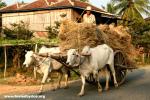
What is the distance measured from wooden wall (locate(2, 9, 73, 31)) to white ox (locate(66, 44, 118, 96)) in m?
18.8

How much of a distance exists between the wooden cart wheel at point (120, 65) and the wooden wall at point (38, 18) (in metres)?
17.8

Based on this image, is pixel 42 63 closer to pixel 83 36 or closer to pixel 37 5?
pixel 83 36

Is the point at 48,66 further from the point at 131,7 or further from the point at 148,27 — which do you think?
the point at 131,7

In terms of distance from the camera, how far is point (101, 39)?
42.3 feet

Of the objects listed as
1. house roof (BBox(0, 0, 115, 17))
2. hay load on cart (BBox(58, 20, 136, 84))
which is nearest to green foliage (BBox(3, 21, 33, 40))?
house roof (BBox(0, 0, 115, 17))

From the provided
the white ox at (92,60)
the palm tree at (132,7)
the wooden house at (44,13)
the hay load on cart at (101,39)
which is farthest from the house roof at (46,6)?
the white ox at (92,60)

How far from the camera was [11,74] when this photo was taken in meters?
18.8

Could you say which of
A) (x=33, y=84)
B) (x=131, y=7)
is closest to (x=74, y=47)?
(x=33, y=84)

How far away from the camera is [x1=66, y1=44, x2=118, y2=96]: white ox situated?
11094 millimetres

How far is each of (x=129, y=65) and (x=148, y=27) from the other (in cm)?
1792

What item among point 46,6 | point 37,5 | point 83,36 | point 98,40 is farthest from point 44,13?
point 83,36

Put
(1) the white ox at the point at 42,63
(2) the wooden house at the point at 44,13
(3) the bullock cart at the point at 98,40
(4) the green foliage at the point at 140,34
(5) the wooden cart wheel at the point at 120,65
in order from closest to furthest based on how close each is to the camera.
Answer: (1) the white ox at the point at 42,63 < (3) the bullock cart at the point at 98,40 < (5) the wooden cart wheel at the point at 120,65 < (4) the green foliage at the point at 140,34 < (2) the wooden house at the point at 44,13

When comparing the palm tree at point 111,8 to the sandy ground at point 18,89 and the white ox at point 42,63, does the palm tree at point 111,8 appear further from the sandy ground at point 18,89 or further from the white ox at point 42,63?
the white ox at point 42,63

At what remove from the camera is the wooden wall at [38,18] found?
105ft
